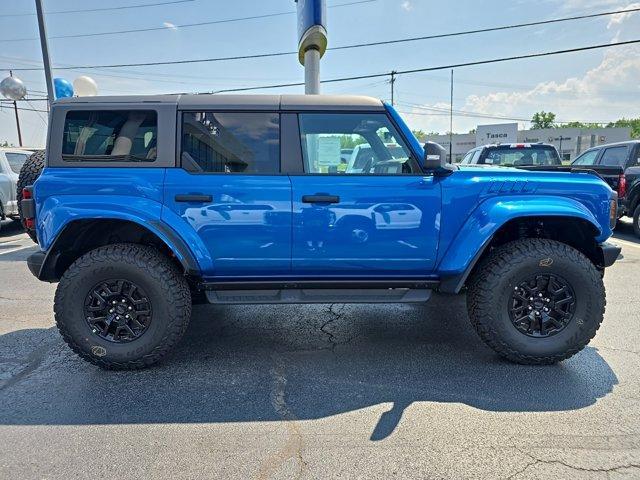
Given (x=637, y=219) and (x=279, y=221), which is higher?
(x=279, y=221)

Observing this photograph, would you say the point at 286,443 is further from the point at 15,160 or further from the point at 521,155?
the point at 15,160

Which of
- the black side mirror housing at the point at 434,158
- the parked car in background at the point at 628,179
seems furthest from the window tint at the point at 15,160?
the parked car in background at the point at 628,179

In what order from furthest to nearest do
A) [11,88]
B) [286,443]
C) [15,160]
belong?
[11,88], [15,160], [286,443]

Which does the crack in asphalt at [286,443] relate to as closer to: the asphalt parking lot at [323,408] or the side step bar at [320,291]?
the asphalt parking lot at [323,408]

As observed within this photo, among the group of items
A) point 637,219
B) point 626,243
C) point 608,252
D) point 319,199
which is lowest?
point 626,243

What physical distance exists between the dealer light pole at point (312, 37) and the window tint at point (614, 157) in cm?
670

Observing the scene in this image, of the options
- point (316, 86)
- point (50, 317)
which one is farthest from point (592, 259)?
point (316, 86)

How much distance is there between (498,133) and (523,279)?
45483mm

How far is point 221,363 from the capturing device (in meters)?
3.27

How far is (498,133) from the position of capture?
43375 mm

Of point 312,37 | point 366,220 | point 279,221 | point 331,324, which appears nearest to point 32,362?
point 279,221

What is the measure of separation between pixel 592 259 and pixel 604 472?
189 cm

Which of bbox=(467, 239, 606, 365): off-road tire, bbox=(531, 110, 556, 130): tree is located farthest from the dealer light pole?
bbox=(531, 110, 556, 130): tree

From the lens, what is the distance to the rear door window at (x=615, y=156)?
8.66 m
